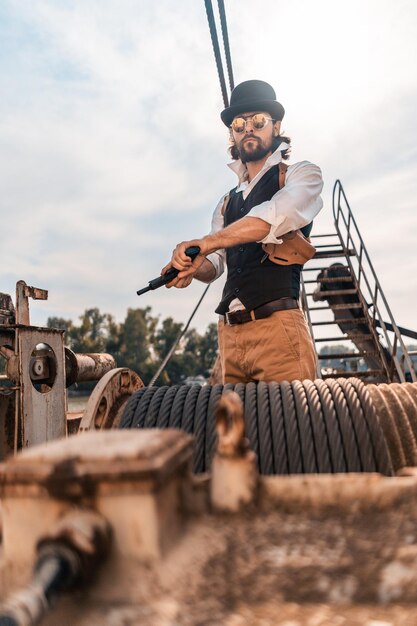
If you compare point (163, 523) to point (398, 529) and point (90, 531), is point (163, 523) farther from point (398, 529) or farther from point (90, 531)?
point (398, 529)

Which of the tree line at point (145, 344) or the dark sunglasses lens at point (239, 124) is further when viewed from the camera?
the tree line at point (145, 344)

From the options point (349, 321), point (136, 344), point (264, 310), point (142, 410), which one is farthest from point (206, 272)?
point (136, 344)

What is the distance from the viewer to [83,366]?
6590 mm

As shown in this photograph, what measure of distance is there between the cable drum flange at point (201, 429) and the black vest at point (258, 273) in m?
1.03

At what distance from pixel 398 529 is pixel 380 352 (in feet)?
27.2

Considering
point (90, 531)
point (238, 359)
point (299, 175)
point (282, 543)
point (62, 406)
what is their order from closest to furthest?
point (90, 531) → point (282, 543) → point (299, 175) → point (238, 359) → point (62, 406)

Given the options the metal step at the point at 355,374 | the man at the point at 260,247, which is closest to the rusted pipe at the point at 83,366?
the man at the point at 260,247

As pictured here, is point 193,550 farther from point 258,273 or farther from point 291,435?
point 258,273

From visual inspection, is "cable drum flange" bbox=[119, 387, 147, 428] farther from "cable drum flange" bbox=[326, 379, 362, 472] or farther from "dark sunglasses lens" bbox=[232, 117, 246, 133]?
"dark sunglasses lens" bbox=[232, 117, 246, 133]

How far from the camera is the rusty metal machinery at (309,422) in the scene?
2420 millimetres

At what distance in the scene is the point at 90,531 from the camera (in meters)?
1.13

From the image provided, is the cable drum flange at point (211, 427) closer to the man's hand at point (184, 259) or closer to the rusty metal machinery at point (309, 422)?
the rusty metal machinery at point (309, 422)

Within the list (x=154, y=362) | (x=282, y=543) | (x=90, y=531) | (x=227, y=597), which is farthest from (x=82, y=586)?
(x=154, y=362)

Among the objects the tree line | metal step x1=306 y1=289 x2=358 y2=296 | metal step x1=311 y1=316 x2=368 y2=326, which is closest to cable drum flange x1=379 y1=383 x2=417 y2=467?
metal step x1=311 y1=316 x2=368 y2=326
